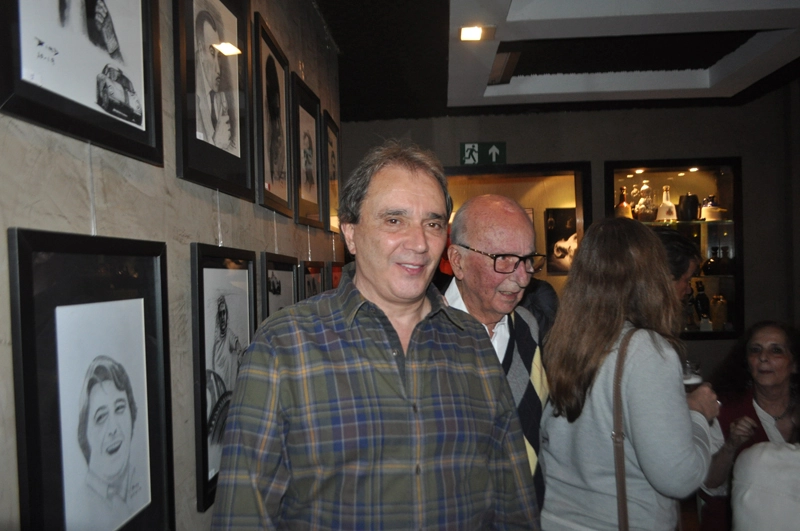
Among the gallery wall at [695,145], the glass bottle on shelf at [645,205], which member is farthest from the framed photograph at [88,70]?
the glass bottle on shelf at [645,205]

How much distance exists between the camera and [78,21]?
84cm

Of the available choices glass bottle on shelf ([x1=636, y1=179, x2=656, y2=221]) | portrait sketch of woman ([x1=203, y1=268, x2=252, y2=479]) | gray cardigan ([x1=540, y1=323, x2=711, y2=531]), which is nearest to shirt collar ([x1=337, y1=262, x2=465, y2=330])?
portrait sketch of woman ([x1=203, y1=268, x2=252, y2=479])

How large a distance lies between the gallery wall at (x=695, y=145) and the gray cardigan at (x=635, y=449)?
4301mm

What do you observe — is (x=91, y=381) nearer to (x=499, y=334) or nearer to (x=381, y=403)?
(x=381, y=403)

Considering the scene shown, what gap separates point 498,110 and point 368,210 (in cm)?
449

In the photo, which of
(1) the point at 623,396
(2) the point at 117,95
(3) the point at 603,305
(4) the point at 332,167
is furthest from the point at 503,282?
(4) the point at 332,167

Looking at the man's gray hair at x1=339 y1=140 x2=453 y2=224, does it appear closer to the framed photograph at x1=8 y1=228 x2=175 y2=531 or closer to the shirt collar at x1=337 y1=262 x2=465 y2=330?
the shirt collar at x1=337 y1=262 x2=465 y2=330

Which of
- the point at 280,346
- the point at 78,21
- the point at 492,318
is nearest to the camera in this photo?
the point at 78,21

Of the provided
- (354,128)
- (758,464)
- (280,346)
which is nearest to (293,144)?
(280,346)

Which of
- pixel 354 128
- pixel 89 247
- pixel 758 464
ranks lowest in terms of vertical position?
pixel 758 464

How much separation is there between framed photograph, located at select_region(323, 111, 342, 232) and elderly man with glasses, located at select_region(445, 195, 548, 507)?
4.44 ft

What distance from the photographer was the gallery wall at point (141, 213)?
0.72 meters

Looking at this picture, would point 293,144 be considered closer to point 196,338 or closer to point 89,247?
point 196,338

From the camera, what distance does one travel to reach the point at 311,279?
9.04 feet
